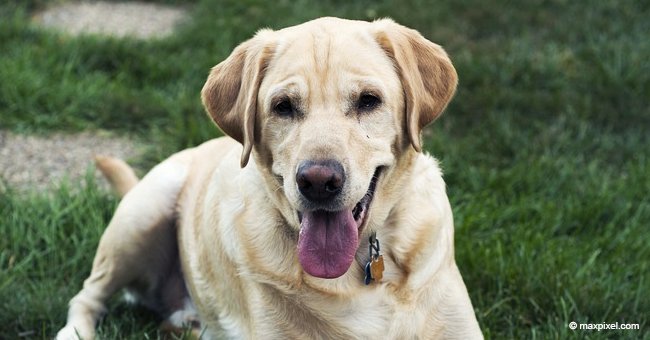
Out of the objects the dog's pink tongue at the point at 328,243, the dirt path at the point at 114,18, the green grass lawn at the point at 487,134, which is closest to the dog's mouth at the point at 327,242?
the dog's pink tongue at the point at 328,243

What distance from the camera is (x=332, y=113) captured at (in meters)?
3.22

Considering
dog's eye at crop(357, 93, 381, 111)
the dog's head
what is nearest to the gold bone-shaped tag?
the dog's head

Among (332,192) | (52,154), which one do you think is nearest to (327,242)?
(332,192)

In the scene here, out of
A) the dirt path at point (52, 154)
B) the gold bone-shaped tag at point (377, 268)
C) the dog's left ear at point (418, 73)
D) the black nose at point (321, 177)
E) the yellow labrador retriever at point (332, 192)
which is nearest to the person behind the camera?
the black nose at point (321, 177)

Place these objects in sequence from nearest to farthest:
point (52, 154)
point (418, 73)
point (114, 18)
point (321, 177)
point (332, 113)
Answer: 1. point (321, 177)
2. point (332, 113)
3. point (418, 73)
4. point (52, 154)
5. point (114, 18)

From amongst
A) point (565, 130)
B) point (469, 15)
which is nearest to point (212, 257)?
point (565, 130)

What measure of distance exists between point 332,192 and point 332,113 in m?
0.31

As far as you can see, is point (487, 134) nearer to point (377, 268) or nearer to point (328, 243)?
point (377, 268)

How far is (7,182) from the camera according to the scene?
17.3 ft

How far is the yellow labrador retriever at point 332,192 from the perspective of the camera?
322 cm

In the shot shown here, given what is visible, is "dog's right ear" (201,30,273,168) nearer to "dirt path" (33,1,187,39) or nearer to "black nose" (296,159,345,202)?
"black nose" (296,159,345,202)

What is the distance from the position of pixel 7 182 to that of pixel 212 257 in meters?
1.89

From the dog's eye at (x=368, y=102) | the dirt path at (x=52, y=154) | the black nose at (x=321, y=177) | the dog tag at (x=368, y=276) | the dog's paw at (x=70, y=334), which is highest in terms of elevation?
the dog's eye at (x=368, y=102)

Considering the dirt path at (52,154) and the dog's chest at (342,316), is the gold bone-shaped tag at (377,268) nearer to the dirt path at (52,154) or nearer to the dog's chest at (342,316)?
the dog's chest at (342,316)
